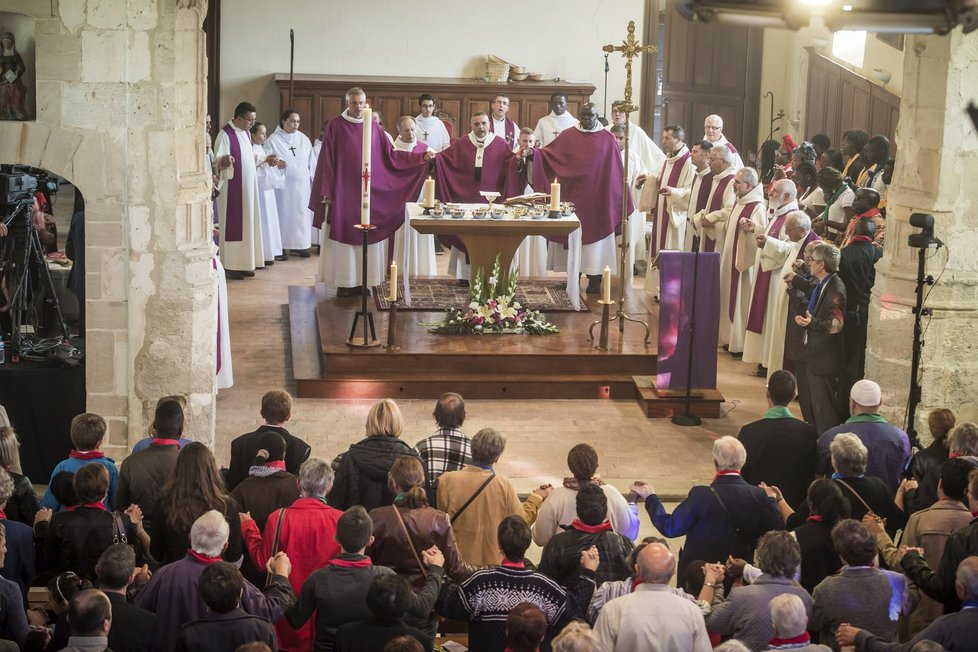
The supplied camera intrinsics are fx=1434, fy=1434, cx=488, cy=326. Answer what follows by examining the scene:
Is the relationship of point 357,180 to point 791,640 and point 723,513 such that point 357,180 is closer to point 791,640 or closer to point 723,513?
point 723,513

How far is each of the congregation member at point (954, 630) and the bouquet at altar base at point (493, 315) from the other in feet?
22.2

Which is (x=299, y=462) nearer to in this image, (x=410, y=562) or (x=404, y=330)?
(x=410, y=562)

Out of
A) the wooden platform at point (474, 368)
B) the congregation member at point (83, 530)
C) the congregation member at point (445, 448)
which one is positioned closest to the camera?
the congregation member at point (83, 530)

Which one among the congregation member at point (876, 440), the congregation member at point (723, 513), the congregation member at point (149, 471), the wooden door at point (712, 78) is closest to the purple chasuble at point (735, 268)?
the congregation member at point (876, 440)

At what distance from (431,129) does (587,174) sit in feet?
11.3

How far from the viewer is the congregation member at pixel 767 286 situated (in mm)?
11398

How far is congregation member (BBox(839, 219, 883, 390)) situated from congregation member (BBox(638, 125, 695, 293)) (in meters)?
3.92

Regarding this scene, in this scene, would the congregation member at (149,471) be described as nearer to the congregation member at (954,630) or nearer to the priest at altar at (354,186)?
the congregation member at (954,630)

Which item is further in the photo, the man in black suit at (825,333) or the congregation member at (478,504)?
the man in black suit at (825,333)

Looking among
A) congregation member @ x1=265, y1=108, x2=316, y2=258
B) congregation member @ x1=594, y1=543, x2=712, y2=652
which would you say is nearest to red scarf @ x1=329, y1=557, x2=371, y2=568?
congregation member @ x1=594, y1=543, x2=712, y2=652

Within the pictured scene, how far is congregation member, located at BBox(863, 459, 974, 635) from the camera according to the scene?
6297mm

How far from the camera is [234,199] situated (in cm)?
1530

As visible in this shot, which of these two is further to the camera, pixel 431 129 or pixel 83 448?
pixel 431 129

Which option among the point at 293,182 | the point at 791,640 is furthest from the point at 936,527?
the point at 293,182
